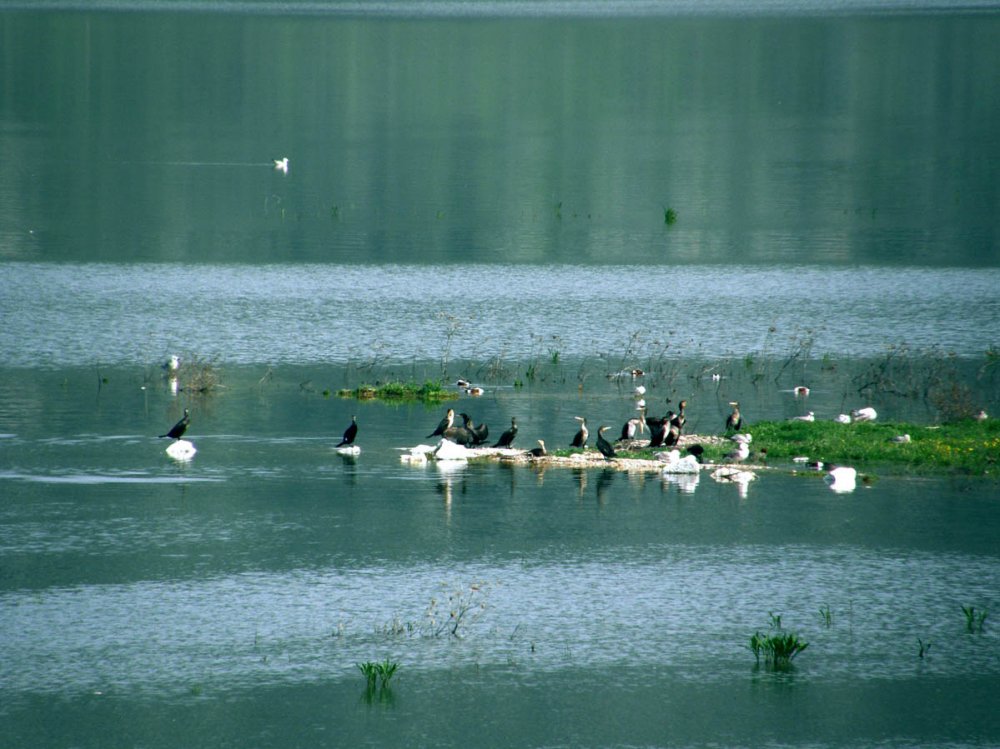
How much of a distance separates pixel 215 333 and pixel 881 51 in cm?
15125

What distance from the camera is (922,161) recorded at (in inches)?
3861

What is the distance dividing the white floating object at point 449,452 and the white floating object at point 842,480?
7250 millimetres

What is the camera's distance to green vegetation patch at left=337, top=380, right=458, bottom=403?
129 ft

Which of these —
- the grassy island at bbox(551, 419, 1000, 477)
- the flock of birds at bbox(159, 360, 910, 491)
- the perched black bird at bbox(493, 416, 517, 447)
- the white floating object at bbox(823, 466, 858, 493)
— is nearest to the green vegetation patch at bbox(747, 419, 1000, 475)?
the grassy island at bbox(551, 419, 1000, 477)

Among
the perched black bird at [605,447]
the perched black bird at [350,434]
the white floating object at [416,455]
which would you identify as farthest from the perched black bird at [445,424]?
the perched black bird at [605,447]

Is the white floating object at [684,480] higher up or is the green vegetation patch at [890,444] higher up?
the green vegetation patch at [890,444]

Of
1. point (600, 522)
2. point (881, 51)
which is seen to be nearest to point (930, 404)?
point (600, 522)

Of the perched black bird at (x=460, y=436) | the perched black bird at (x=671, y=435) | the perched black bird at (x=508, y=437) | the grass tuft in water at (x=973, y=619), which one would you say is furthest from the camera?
the perched black bird at (x=460, y=436)

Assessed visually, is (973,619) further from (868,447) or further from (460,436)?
(460,436)

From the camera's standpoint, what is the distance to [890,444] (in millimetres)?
32875

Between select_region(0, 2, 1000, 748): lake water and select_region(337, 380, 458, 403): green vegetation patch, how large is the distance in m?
0.54

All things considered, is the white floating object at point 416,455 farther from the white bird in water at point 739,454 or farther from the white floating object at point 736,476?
the white bird in water at point 739,454

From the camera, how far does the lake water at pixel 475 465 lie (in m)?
21.5

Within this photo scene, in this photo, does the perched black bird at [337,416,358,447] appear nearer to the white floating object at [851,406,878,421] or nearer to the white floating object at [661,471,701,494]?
the white floating object at [661,471,701,494]
